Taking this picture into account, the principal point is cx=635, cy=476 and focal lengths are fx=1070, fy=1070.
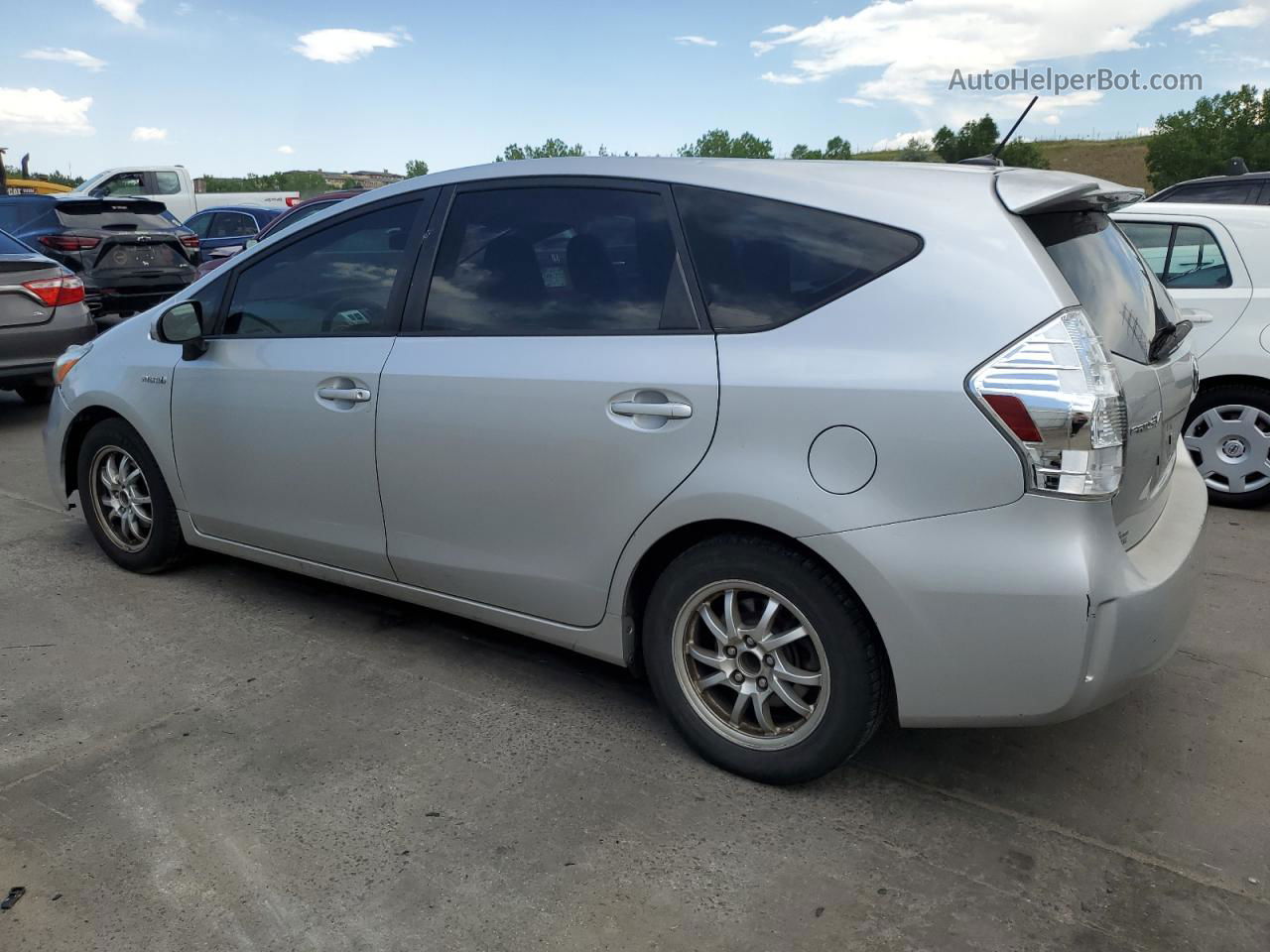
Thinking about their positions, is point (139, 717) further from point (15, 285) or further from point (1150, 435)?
point (15, 285)

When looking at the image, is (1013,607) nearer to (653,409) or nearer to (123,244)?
(653,409)

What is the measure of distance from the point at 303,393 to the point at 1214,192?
8209 mm

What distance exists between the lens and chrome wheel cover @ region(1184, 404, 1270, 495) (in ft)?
18.9

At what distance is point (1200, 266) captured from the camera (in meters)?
5.96

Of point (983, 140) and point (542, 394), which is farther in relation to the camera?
point (983, 140)

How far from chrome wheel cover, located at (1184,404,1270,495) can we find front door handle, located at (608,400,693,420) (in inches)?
162

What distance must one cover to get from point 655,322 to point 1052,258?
1038 mm

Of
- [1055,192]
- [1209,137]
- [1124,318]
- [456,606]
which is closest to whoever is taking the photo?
[1055,192]

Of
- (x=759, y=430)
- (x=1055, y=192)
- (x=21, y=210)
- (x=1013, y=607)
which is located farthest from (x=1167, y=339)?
(x=21, y=210)

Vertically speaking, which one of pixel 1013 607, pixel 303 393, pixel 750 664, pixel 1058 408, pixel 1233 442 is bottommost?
pixel 750 664

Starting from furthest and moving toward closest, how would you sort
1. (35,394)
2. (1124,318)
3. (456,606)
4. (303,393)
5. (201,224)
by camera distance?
(201,224) < (35,394) < (303,393) < (456,606) < (1124,318)

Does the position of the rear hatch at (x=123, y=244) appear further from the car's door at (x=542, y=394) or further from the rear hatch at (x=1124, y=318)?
the rear hatch at (x=1124, y=318)

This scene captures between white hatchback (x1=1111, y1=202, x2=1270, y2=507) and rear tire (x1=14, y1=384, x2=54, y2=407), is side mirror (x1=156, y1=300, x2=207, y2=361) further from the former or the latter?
rear tire (x1=14, y1=384, x2=54, y2=407)

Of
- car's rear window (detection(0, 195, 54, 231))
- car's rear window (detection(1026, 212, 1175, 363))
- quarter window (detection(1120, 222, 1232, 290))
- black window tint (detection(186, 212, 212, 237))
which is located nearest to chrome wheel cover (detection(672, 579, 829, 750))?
car's rear window (detection(1026, 212, 1175, 363))
